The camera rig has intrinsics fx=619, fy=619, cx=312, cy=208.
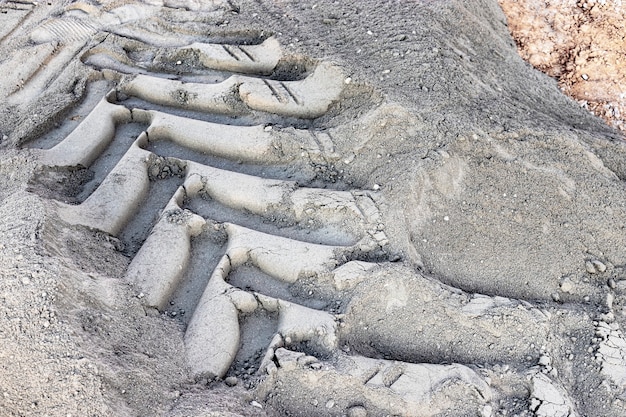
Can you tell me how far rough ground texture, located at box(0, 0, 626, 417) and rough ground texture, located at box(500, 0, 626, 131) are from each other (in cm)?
25

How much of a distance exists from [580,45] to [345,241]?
90.5 inches

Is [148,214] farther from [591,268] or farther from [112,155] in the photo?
[591,268]

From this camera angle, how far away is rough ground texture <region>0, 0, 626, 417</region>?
6.94ft

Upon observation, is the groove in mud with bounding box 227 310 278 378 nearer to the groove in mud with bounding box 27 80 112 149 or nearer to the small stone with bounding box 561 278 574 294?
the small stone with bounding box 561 278 574 294

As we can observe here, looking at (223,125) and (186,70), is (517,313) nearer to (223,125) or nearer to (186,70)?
(223,125)

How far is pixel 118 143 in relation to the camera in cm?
305

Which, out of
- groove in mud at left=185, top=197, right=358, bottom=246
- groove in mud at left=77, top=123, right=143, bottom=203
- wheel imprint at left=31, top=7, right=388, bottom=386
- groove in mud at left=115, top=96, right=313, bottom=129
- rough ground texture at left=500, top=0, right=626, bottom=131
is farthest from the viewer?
rough ground texture at left=500, top=0, right=626, bottom=131

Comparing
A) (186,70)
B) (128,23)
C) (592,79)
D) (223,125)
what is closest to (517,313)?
(223,125)

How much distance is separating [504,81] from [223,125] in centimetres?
150

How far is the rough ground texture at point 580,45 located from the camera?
3584 mm

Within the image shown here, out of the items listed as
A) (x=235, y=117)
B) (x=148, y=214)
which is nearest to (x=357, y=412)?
(x=148, y=214)

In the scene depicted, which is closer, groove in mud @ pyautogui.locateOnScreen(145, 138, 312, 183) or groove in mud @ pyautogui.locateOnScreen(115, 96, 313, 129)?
groove in mud @ pyautogui.locateOnScreen(145, 138, 312, 183)

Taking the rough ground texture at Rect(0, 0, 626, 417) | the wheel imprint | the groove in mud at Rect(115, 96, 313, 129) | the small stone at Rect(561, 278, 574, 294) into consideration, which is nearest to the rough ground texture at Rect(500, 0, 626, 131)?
the rough ground texture at Rect(0, 0, 626, 417)

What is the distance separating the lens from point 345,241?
8.44ft
